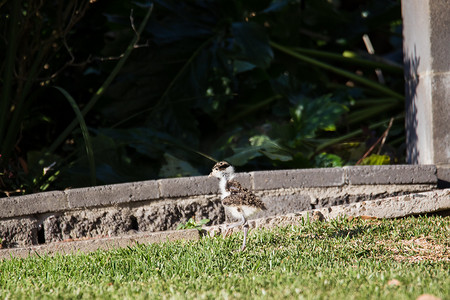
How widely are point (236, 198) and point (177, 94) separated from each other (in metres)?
2.99

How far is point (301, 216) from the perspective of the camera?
4.71m

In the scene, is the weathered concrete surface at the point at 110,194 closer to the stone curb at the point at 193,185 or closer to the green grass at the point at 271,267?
the stone curb at the point at 193,185

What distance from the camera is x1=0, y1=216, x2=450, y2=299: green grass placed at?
3.13m

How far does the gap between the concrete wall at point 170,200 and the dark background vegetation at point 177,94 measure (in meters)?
0.53

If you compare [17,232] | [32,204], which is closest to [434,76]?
[32,204]

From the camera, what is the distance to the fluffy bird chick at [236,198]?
4.10 metres

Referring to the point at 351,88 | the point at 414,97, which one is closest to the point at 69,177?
the point at 414,97

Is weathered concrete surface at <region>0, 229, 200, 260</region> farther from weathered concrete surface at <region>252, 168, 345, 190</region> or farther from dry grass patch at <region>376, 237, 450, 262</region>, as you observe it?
dry grass patch at <region>376, 237, 450, 262</region>

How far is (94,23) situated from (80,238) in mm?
3327

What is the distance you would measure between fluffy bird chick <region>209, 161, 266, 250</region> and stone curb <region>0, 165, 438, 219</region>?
0.65m

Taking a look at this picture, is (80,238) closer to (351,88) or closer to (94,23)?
(94,23)

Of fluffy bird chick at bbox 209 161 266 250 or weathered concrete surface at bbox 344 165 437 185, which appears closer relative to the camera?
fluffy bird chick at bbox 209 161 266 250

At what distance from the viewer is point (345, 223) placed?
4.62 m

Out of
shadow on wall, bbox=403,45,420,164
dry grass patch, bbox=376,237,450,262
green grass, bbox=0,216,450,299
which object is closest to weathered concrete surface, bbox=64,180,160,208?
green grass, bbox=0,216,450,299
